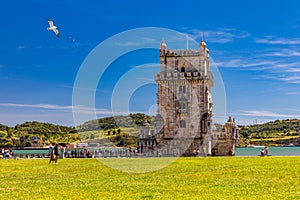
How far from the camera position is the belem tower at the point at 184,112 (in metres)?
82.8

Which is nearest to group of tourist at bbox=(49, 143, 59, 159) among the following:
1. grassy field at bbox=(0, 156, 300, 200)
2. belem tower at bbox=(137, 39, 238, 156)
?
grassy field at bbox=(0, 156, 300, 200)

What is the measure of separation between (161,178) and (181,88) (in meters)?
63.1

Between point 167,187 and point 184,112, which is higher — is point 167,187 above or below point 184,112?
below

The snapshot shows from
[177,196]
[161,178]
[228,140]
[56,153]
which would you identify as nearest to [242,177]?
[161,178]

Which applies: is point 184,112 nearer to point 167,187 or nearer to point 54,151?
point 54,151

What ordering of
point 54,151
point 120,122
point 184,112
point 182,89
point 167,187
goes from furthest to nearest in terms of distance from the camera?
point 120,122 < point 182,89 < point 184,112 < point 54,151 < point 167,187

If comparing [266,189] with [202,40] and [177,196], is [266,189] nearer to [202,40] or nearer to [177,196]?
[177,196]

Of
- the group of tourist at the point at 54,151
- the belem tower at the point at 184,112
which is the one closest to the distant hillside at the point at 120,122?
the belem tower at the point at 184,112

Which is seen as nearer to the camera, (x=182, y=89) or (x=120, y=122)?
(x=182, y=89)

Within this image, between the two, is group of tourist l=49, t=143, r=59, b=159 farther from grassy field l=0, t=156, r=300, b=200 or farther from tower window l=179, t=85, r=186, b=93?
tower window l=179, t=85, r=186, b=93

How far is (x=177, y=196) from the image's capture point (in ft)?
59.2

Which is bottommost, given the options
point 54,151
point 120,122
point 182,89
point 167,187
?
point 167,187

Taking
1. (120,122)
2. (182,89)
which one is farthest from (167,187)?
(120,122)

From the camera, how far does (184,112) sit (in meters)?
86.8
